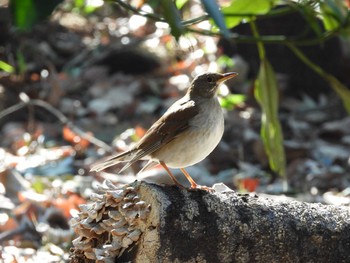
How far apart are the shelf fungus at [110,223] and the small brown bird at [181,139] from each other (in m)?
0.49

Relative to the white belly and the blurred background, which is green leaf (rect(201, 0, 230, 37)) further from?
the blurred background

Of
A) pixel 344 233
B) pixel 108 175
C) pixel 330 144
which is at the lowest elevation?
pixel 330 144

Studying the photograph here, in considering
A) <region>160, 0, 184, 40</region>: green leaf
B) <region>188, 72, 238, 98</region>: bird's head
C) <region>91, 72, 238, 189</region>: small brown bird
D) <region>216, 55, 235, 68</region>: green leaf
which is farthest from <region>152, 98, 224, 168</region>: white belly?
<region>216, 55, 235, 68</region>: green leaf

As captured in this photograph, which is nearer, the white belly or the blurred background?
the white belly

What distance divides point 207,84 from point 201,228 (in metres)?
1.49

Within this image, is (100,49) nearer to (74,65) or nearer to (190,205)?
(74,65)

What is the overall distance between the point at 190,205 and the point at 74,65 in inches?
234

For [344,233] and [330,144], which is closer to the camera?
[344,233]

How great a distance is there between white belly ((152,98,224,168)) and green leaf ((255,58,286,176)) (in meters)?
0.92

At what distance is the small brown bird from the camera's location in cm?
367

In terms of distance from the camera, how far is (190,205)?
2975 mm

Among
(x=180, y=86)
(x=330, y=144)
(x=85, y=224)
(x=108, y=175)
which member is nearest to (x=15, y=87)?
(x=180, y=86)

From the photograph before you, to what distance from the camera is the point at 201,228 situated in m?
2.92

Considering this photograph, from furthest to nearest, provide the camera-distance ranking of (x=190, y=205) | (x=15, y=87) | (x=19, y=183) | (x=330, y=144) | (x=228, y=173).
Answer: (x=15, y=87) → (x=330, y=144) → (x=228, y=173) → (x=19, y=183) → (x=190, y=205)
